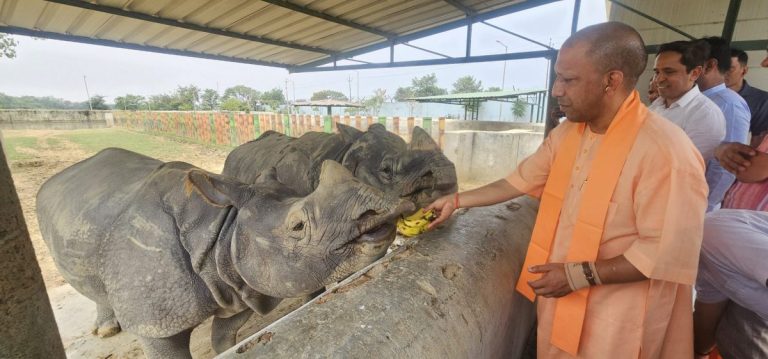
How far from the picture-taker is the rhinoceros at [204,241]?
1733 mm

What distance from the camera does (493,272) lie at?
2012 mm

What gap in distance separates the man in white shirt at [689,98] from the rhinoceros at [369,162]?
1902mm

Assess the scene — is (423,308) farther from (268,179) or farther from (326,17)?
(326,17)

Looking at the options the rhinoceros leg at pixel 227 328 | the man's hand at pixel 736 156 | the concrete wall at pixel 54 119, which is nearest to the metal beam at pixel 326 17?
the rhinoceros leg at pixel 227 328

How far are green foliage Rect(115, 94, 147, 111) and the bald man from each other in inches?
2350

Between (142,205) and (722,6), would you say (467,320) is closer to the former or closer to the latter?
(142,205)

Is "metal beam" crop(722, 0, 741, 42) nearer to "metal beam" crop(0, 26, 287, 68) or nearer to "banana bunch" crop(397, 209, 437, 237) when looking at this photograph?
"banana bunch" crop(397, 209, 437, 237)

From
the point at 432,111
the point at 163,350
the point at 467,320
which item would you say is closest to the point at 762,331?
the point at 467,320

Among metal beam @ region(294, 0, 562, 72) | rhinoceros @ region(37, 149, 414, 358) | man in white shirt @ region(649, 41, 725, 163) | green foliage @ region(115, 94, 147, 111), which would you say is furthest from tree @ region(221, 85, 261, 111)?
man in white shirt @ region(649, 41, 725, 163)

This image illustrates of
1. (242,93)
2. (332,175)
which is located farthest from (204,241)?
(242,93)

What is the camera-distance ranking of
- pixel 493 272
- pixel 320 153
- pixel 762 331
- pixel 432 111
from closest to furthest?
pixel 762 331 < pixel 493 272 < pixel 320 153 < pixel 432 111

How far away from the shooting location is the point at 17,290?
83 cm

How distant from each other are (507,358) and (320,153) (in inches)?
104

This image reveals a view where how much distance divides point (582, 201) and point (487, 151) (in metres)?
10.2
